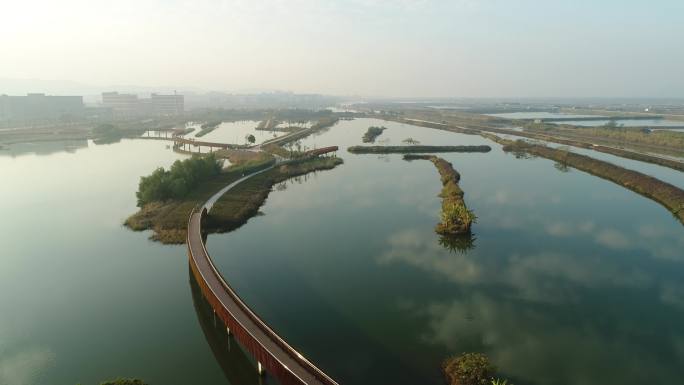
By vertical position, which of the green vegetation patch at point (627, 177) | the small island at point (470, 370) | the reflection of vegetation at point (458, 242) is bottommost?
the small island at point (470, 370)

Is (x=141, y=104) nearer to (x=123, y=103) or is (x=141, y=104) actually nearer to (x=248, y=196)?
(x=123, y=103)

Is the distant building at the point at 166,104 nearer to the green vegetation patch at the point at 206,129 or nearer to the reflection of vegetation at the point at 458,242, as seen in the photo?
the green vegetation patch at the point at 206,129

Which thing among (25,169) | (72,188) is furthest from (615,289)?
(25,169)

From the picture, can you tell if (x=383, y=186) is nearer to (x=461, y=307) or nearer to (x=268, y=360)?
(x=461, y=307)

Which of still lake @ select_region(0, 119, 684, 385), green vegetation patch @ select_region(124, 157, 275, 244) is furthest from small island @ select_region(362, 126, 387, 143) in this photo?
green vegetation patch @ select_region(124, 157, 275, 244)

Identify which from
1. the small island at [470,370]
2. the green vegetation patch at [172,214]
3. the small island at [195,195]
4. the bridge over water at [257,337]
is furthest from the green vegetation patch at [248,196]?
the small island at [470,370]

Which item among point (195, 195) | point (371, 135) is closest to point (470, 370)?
point (195, 195)

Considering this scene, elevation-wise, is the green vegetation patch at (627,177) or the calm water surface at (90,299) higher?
the green vegetation patch at (627,177)
